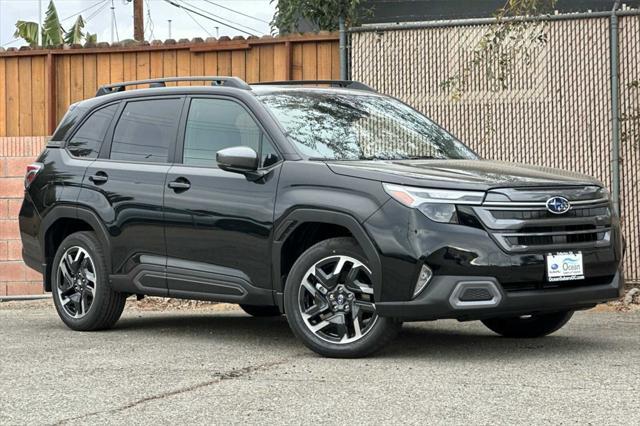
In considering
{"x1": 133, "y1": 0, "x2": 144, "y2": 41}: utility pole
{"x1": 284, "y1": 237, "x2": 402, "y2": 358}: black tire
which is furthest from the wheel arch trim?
{"x1": 133, "y1": 0, "x2": 144, "y2": 41}: utility pole

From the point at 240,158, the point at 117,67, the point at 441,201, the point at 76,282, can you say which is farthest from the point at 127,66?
the point at 441,201

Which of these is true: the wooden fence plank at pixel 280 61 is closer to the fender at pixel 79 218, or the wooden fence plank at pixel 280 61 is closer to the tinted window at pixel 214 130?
the fender at pixel 79 218

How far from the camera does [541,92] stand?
459 inches

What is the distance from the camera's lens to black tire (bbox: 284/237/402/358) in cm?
689

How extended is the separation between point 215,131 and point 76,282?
1759 millimetres

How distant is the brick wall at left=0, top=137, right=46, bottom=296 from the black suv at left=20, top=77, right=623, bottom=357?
13.7 feet

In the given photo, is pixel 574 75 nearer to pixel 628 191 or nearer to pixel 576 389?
pixel 628 191

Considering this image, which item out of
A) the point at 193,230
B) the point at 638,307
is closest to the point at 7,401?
the point at 193,230

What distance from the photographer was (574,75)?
11.6 metres

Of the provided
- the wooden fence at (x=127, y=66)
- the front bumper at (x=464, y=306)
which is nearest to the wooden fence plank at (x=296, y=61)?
the wooden fence at (x=127, y=66)

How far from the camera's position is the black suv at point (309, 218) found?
263 inches

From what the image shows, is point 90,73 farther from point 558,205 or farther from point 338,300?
point 558,205

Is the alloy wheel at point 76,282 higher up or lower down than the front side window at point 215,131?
lower down

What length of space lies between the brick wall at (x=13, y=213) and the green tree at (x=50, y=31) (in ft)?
35.9
